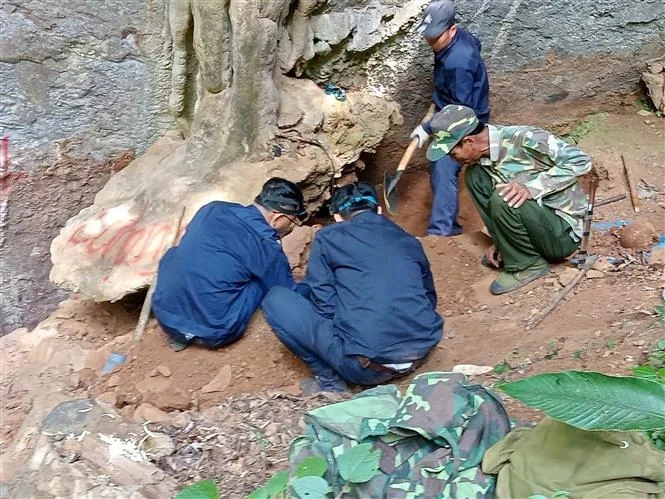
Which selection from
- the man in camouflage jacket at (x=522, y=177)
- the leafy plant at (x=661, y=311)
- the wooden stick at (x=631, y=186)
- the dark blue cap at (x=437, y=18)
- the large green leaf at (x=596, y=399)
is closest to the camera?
the large green leaf at (x=596, y=399)

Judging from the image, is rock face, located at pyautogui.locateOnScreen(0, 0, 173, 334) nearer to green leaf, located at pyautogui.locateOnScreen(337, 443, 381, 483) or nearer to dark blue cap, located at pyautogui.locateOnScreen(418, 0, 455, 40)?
dark blue cap, located at pyautogui.locateOnScreen(418, 0, 455, 40)

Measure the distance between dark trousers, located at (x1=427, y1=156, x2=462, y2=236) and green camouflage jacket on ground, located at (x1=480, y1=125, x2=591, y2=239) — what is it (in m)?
0.94

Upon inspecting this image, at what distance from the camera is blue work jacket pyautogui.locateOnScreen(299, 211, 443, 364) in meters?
3.29

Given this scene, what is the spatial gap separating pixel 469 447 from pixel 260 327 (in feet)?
5.87

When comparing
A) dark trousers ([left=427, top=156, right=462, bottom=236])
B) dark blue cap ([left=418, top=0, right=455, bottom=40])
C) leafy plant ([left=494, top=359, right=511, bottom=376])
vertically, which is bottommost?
dark trousers ([left=427, top=156, right=462, bottom=236])

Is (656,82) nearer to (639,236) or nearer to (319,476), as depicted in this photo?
(639,236)

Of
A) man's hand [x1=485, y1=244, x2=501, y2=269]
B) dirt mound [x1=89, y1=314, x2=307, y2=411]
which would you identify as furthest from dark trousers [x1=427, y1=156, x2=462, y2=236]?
dirt mound [x1=89, y1=314, x2=307, y2=411]

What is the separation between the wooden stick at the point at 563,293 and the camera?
367 cm

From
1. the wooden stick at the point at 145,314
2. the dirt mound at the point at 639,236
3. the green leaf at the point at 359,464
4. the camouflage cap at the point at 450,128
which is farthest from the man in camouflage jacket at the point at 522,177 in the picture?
the green leaf at the point at 359,464

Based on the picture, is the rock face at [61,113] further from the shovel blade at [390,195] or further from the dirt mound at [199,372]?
the shovel blade at [390,195]

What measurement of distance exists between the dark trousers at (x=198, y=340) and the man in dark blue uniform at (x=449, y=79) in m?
1.69

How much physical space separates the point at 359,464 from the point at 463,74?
3.30 m

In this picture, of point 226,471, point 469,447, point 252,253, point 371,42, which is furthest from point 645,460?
point 371,42

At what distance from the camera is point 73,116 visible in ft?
15.3
